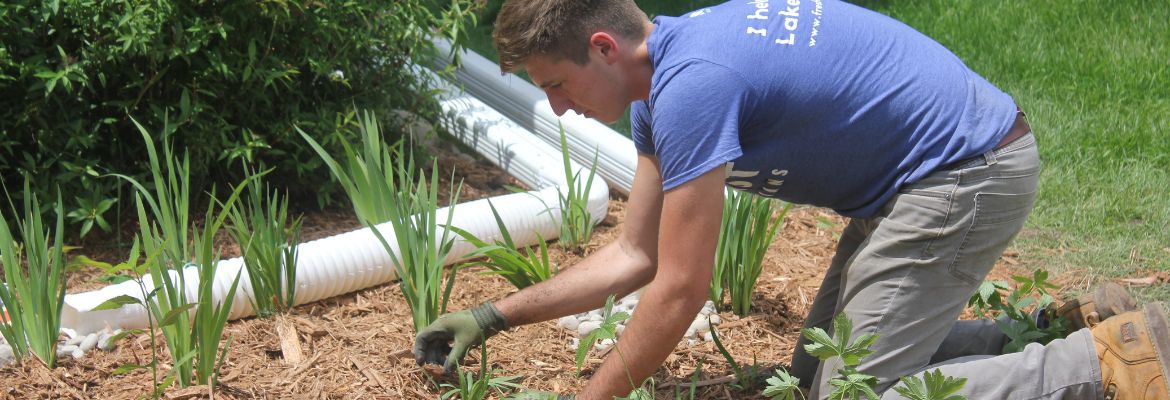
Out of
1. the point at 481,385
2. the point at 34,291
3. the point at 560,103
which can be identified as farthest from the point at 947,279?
the point at 34,291

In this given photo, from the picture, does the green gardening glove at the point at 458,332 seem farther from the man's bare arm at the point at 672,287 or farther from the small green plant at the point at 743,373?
the small green plant at the point at 743,373

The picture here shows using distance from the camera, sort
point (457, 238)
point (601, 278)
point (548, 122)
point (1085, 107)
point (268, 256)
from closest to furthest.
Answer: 1. point (601, 278)
2. point (268, 256)
3. point (457, 238)
4. point (548, 122)
5. point (1085, 107)

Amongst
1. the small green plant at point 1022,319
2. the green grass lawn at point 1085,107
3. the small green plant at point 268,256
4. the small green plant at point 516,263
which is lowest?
the green grass lawn at point 1085,107

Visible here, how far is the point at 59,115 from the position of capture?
3.47m

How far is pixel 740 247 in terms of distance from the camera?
9.86ft

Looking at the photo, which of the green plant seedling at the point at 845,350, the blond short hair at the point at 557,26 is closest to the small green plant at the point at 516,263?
the blond short hair at the point at 557,26

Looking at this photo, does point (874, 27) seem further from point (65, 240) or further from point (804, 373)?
point (65, 240)

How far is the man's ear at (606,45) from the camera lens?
Result: 2062 mm

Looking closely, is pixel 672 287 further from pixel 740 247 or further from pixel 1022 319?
pixel 1022 319

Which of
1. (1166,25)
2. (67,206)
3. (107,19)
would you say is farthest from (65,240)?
(1166,25)

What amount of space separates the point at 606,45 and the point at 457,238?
4.57 feet

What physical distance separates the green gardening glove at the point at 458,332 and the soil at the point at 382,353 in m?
0.11

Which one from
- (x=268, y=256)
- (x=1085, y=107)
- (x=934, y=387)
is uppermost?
(x=268, y=256)

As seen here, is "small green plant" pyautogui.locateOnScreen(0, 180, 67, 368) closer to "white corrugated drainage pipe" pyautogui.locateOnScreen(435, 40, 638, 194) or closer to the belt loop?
"white corrugated drainage pipe" pyautogui.locateOnScreen(435, 40, 638, 194)
